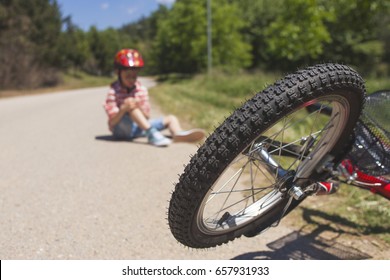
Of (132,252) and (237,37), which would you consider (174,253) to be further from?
(237,37)

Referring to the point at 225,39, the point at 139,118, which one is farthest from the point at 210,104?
the point at 225,39

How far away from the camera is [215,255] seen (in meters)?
2.30

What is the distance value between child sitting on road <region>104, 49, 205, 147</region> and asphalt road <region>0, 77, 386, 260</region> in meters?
0.17

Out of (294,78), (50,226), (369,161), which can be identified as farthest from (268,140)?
(50,226)

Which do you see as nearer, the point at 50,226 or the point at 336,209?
the point at 50,226

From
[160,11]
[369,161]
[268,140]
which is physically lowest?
[369,161]

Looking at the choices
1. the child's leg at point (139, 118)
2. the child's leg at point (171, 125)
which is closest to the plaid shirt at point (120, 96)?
the child's leg at point (139, 118)

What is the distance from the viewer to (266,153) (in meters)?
2.08

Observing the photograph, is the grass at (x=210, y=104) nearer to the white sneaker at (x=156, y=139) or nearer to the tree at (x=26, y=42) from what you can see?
the white sneaker at (x=156, y=139)

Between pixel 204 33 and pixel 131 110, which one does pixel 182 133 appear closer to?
pixel 131 110

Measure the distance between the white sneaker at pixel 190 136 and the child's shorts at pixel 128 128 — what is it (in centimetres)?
35

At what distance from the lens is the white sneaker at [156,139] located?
5.12m

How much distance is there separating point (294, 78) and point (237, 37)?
3310cm

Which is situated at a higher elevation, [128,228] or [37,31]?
[37,31]
